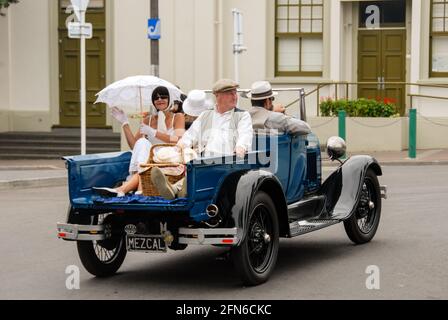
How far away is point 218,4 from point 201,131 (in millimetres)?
17208

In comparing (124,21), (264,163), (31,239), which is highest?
(124,21)

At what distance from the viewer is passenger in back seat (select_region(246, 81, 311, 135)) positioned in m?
9.90

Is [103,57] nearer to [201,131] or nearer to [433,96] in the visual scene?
[433,96]

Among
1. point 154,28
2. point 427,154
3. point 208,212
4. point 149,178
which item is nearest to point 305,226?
point 208,212

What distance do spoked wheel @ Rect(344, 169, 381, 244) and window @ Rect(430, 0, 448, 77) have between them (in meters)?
15.6

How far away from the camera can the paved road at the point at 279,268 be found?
835 cm

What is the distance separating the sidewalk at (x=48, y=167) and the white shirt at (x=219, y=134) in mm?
9084

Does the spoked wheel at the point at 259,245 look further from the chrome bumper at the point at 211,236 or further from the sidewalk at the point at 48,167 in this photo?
the sidewalk at the point at 48,167

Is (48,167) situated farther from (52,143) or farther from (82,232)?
(82,232)

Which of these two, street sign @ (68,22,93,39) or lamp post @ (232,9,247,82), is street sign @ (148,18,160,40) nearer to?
lamp post @ (232,9,247,82)

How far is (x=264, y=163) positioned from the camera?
9.40 metres

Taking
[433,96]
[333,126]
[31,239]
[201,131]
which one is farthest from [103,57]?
[201,131]

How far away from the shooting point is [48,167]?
2203 centimetres
